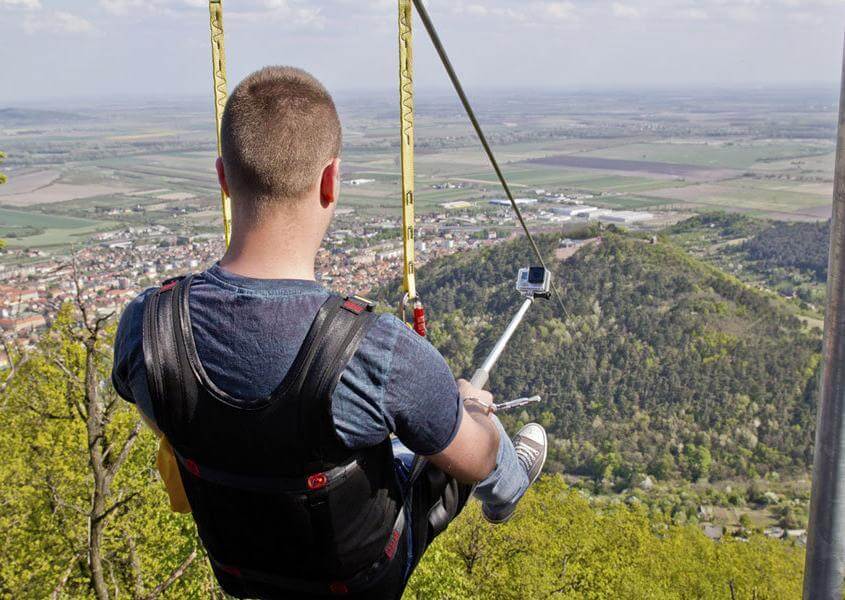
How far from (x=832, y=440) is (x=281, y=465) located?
139cm

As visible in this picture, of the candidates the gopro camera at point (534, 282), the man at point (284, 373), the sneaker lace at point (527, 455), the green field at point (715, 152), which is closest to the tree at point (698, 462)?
the gopro camera at point (534, 282)

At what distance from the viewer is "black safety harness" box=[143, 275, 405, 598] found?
4.11 feet

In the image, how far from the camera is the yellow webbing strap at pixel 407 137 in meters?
2.35

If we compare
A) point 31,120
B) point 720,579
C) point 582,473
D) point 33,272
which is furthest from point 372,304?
point 31,120

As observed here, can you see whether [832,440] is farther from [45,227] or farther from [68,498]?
[45,227]

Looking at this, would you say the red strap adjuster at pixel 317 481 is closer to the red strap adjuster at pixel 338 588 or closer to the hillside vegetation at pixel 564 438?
the red strap adjuster at pixel 338 588

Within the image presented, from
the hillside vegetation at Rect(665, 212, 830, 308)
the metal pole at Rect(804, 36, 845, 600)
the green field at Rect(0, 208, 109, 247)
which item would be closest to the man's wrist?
the metal pole at Rect(804, 36, 845, 600)

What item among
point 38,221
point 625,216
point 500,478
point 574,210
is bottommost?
point 625,216

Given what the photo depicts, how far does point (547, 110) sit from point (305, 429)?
122 m

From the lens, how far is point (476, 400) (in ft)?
5.66

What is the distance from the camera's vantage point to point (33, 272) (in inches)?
1120

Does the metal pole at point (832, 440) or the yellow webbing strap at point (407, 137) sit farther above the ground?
the yellow webbing strap at point (407, 137)

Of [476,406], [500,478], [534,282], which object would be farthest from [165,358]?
[534,282]

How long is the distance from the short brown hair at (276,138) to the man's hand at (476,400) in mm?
638
